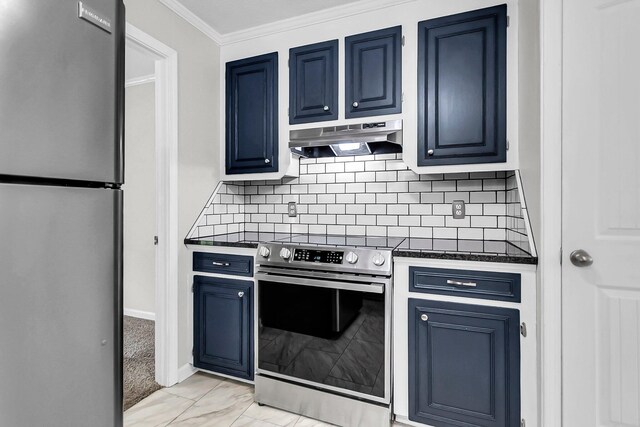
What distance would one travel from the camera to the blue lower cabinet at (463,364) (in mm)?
1572

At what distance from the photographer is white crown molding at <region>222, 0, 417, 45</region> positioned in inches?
84.3

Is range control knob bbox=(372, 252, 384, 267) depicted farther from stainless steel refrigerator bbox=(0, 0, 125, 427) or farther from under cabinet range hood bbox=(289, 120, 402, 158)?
stainless steel refrigerator bbox=(0, 0, 125, 427)

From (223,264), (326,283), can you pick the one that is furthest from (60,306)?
(223,264)

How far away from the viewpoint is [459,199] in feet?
7.31

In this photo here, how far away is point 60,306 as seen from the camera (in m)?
0.69

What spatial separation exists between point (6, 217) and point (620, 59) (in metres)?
2.08

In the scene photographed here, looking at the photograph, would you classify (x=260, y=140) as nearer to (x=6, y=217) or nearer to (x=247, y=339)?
(x=247, y=339)

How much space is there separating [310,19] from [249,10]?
42 cm

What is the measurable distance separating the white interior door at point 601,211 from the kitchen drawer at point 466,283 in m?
0.22

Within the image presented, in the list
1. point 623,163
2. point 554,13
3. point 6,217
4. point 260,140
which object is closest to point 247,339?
point 260,140

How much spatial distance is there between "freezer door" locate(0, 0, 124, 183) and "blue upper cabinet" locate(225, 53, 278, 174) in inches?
63.4

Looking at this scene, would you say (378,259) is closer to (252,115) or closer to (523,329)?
(523,329)

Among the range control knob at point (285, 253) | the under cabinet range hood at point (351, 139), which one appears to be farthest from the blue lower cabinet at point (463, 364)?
the under cabinet range hood at point (351, 139)

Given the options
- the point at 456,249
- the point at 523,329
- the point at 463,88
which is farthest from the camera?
the point at 463,88
